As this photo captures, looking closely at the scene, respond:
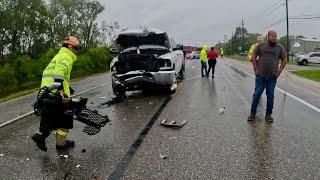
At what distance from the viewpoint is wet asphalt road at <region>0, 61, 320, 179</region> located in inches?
249

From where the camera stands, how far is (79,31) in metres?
86.7

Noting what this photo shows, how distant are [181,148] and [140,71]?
7.34 m

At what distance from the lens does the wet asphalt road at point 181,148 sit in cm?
632

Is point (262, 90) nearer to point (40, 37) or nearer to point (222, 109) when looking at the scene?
point (222, 109)

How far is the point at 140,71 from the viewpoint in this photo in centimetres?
1474

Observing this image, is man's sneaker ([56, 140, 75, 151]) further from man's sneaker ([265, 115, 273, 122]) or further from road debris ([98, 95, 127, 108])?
road debris ([98, 95, 127, 108])

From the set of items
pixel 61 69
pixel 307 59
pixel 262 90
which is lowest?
pixel 307 59

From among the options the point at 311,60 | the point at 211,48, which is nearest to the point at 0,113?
the point at 211,48

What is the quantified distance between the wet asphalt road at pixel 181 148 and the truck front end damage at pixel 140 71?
2.77 meters

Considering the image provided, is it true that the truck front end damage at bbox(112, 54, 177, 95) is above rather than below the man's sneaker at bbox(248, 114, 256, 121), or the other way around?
above

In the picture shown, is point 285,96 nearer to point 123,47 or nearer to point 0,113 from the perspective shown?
point 123,47

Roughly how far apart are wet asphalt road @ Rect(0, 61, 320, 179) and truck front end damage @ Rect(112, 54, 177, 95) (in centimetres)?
277

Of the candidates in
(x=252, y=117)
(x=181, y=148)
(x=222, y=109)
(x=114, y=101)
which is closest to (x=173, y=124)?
(x=252, y=117)

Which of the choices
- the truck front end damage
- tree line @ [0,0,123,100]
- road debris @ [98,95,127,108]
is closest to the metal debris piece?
road debris @ [98,95,127,108]
